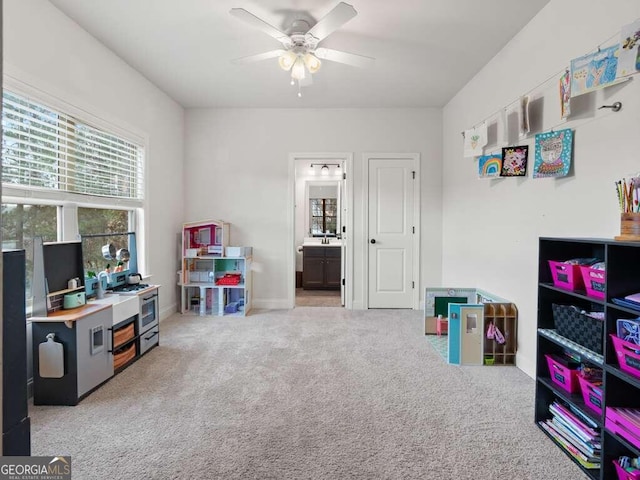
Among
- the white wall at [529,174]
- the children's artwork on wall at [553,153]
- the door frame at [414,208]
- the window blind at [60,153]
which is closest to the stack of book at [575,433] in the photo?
the white wall at [529,174]

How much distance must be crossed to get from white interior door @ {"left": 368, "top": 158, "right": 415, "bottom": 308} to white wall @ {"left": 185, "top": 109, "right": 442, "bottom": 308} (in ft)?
0.52

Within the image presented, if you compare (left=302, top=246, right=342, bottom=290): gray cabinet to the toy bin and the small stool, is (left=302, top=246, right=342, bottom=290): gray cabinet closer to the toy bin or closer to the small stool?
the small stool

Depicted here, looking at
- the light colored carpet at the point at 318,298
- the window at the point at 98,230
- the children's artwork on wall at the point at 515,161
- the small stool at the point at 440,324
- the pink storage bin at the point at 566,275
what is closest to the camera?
the pink storage bin at the point at 566,275

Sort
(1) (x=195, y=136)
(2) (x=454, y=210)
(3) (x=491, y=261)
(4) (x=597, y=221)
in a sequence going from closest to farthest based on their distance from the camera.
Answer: (4) (x=597, y=221), (3) (x=491, y=261), (2) (x=454, y=210), (1) (x=195, y=136)

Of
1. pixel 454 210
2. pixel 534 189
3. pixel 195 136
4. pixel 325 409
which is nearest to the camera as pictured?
pixel 325 409

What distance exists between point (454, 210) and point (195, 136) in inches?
135

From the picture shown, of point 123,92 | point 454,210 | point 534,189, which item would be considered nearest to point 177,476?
point 534,189

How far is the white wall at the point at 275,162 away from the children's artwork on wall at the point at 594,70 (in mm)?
2577

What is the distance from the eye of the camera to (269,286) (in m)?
4.72

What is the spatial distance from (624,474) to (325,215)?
5136 millimetres

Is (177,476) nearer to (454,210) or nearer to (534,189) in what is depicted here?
(534,189)

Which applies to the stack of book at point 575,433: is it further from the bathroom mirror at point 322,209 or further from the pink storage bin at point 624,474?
the bathroom mirror at point 322,209

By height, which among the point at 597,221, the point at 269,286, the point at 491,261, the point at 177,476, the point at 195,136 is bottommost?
the point at 177,476

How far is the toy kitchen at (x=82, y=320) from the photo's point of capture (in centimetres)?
222
